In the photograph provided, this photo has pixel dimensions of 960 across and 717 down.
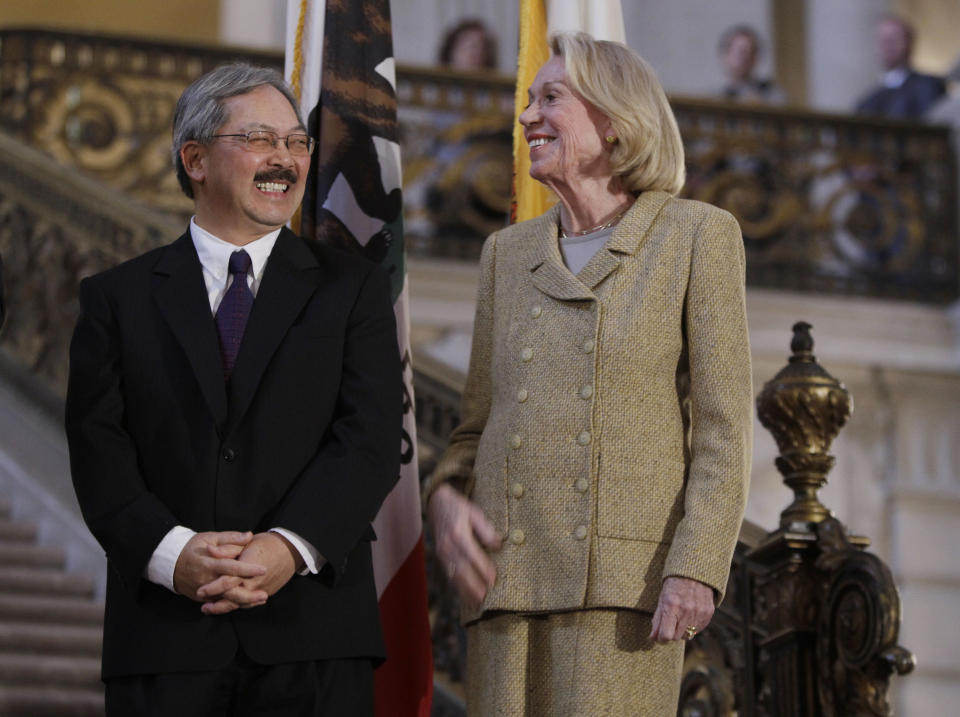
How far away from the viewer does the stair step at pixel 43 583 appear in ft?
16.6

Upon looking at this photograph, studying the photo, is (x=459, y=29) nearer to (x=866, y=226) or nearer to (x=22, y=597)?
(x=866, y=226)

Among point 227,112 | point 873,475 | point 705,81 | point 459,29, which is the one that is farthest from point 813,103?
point 227,112

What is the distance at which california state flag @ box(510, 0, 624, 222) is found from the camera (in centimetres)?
362

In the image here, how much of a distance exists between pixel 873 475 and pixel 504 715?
5758mm

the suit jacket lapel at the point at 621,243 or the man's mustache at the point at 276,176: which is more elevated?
the man's mustache at the point at 276,176

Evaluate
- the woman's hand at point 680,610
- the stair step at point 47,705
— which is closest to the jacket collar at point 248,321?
the woman's hand at point 680,610

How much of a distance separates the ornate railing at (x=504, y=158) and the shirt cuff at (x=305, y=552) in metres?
5.84

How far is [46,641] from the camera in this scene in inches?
188

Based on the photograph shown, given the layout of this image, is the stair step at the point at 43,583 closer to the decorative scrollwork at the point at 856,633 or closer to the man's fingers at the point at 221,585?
the decorative scrollwork at the point at 856,633

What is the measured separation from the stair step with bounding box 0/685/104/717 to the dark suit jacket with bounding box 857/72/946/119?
6498mm

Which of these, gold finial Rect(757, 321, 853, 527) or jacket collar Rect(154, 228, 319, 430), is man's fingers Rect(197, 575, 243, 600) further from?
gold finial Rect(757, 321, 853, 527)

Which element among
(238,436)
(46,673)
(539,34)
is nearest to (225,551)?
(238,436)

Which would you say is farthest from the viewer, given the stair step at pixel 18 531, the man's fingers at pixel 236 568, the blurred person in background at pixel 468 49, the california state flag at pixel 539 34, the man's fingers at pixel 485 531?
the blurred person in background at pixel 468 49

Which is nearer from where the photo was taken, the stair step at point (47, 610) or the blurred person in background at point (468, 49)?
the stair step at point (47, 610)
